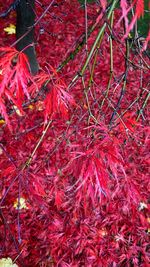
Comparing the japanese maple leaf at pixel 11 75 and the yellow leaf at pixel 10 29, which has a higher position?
the japanese maple leaf at pixel 11 75

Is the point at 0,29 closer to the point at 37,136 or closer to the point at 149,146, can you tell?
the point at 37,136

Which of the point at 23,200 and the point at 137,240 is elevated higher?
the point at 23,200

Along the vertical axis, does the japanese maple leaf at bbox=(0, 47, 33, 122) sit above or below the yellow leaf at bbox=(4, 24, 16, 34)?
above

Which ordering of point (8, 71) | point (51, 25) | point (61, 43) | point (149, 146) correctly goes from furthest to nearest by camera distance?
point (51, 25) < point (61, 43) < point (149, 146) < point (8, 71)

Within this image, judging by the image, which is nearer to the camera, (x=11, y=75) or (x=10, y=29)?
(x=11, y=75)

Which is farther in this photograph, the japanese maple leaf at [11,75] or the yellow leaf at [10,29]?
the yellow leaf at [10,29]

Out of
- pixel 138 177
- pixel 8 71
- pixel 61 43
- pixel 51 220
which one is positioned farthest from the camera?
pixel 61 43

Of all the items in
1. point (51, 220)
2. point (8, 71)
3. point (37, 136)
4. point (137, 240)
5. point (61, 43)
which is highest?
point (8, 71)

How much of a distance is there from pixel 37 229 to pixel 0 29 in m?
2.92

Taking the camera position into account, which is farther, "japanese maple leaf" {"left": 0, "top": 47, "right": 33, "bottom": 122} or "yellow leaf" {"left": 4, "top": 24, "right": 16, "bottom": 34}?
"yellow leaf" {"left": 4, "top": 24, "right": 16, "bottom": 34}

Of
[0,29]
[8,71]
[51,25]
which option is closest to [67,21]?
[51,25]

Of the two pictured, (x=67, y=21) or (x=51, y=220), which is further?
(x=67, y=21)

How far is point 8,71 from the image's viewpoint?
4.37 ft

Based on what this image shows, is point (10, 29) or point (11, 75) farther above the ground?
point (11, 75)
